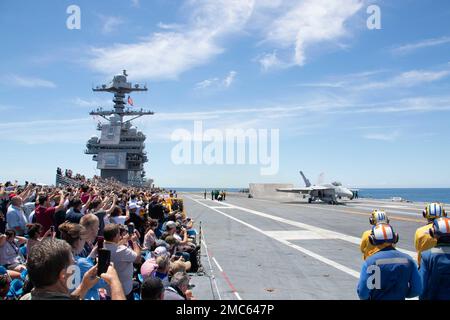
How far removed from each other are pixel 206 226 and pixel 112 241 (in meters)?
15.8

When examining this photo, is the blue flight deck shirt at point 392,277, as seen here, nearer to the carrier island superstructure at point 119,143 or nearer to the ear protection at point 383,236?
the ear protection at point 383,236

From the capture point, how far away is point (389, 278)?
397 centimetres

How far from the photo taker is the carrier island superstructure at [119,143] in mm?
61719

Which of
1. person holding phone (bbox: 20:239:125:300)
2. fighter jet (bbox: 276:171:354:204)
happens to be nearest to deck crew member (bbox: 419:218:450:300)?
person holding phone (bbox: 20:239:125:300)

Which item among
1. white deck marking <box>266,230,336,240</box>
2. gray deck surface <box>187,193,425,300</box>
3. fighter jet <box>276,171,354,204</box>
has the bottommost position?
white deck marking <box>266,230,336,240</box>

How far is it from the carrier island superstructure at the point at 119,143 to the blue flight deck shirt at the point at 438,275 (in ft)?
198

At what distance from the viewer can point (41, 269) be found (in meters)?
2.68

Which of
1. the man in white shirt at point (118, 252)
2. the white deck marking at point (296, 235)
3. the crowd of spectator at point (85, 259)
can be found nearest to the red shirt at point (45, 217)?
the crowd of spectator at point (85, 259)

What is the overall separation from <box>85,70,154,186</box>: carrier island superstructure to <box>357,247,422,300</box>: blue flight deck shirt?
6036 centimetres

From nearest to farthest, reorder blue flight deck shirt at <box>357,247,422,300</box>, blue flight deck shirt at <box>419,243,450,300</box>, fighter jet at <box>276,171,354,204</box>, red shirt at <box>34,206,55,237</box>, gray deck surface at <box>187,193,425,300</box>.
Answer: blue flight deck shirt at <box>357,247,422,300</box> < blue flight deck shirt at <box>419,243,450,300</box> < gray deck surface at <box>187,193,425,300</box> < red shirt at <box>34,206,55,237</box> < fighter jet at <box>276,171,354,204</box>

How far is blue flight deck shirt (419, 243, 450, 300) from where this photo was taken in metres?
4.40

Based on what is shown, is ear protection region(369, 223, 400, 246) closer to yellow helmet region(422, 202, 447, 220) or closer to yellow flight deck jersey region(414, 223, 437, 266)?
yellow flight deck jersey region(414, 223, 437, 266)

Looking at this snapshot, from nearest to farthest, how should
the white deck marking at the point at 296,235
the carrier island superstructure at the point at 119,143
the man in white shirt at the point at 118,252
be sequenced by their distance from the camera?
the man in white shirt at the point at 118,252
the white deck marking at the point at 296,235
the carrier island superstructure at the point at 119,143
